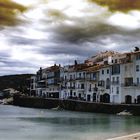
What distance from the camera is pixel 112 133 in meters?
43.2

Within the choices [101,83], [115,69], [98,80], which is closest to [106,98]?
[101,83]

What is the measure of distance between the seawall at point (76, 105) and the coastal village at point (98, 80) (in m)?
3.76

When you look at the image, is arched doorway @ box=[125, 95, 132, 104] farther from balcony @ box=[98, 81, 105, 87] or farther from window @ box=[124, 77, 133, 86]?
balcony @ box=[98, 81, 105, 87]

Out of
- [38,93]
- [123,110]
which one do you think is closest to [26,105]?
[38,93]

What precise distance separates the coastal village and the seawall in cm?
376

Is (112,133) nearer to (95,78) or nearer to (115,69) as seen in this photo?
(115,69)

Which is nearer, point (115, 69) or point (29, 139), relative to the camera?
point (29, 139)

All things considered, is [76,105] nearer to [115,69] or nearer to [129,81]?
[115,69]

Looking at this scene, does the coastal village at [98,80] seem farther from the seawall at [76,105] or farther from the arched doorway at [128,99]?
the seawall at [76,105]

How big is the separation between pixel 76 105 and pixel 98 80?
7209mm

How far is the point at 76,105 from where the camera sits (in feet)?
310

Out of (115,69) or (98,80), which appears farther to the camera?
(98,80)

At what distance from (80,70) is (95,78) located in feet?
26.5

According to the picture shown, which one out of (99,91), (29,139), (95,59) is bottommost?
(29,139)
